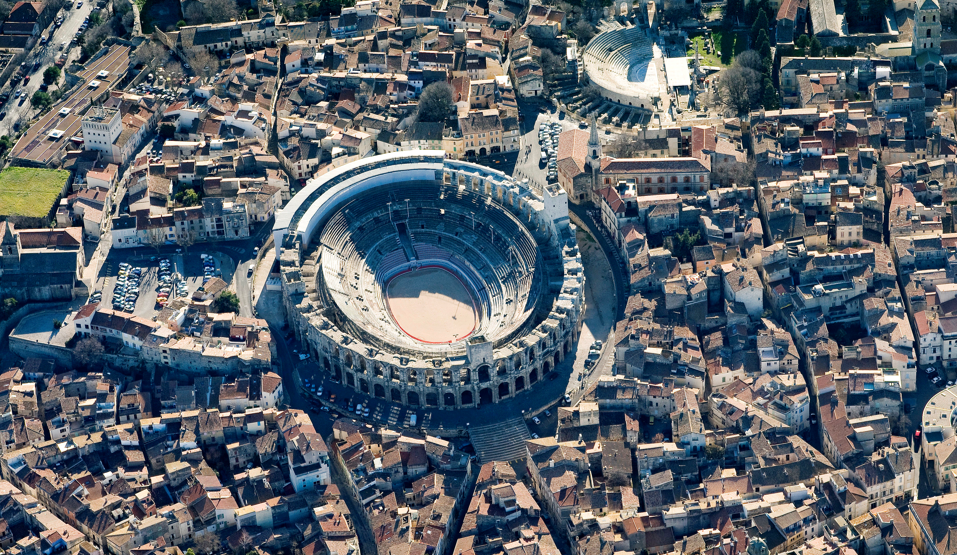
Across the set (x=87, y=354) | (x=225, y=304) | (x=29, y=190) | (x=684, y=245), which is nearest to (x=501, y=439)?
(x=684, y=245)

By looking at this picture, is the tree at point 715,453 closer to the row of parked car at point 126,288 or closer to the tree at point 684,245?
the tree at point 684,245

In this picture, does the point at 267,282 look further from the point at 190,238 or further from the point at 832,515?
the point at 832,515

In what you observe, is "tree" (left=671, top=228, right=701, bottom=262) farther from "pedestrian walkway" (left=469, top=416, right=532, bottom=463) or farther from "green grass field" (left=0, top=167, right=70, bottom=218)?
"green grass field" (left=0, top=167, right=70, bottom=218)

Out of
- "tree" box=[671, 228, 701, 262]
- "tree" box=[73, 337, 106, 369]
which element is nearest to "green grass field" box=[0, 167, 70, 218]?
"tree" box=[73, 337, 106, 369]

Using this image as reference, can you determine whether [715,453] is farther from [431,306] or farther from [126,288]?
[126,288]

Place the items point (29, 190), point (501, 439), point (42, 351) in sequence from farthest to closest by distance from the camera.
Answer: point (29, 190)
point (42, 351)
point (501, 439)

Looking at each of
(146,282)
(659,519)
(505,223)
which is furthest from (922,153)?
(146,282)
